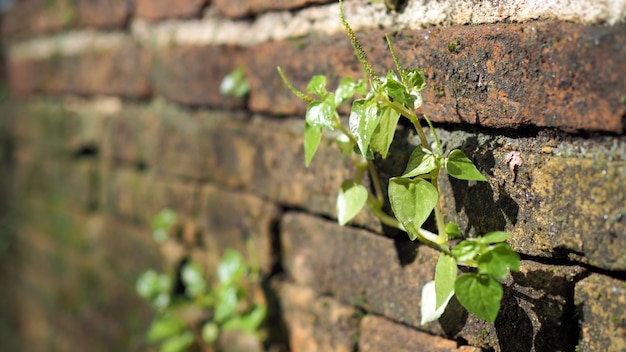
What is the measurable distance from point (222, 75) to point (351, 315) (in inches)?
28.9

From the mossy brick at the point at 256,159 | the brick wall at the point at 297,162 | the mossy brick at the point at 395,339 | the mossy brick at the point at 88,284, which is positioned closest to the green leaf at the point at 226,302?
the brick wall at the point at 297,162

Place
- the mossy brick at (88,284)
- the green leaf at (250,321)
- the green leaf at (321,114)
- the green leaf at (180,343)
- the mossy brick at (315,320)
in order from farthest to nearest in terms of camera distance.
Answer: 1. the mossy brick at (88,284)
2. the green leaf at (180,343)
3. the green leaf at (250,321)
4. the mossy brick at (315,320)
5. the green leaf at (321,114)

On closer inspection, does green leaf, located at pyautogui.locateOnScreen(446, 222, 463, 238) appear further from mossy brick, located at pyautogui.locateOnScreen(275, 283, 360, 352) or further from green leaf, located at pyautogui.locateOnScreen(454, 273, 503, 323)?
mossy brick, located at pyautogui.locateOnScreen(275, 283, 360, 352)

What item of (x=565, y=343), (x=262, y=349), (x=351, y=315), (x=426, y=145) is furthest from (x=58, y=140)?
(x=565, y=343)

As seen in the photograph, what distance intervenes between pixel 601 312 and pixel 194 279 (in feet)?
3.93

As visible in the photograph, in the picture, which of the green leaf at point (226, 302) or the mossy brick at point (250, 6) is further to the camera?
the green leaf at point (226, 302)

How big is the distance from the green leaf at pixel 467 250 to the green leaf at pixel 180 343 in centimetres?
113

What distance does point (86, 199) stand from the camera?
7.98 feet

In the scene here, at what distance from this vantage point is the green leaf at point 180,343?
1891 mm

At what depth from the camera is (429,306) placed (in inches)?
43.9

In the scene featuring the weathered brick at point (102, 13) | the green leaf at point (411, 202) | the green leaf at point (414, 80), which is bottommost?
the weathered brick at point (102, 13)

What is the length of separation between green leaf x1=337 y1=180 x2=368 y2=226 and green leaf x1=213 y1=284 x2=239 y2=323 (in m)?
0.53

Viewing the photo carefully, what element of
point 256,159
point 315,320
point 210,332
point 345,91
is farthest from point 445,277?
point 210,332

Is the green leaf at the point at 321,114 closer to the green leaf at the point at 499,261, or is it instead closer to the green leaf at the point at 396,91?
the green leaf at the point at 396,91
